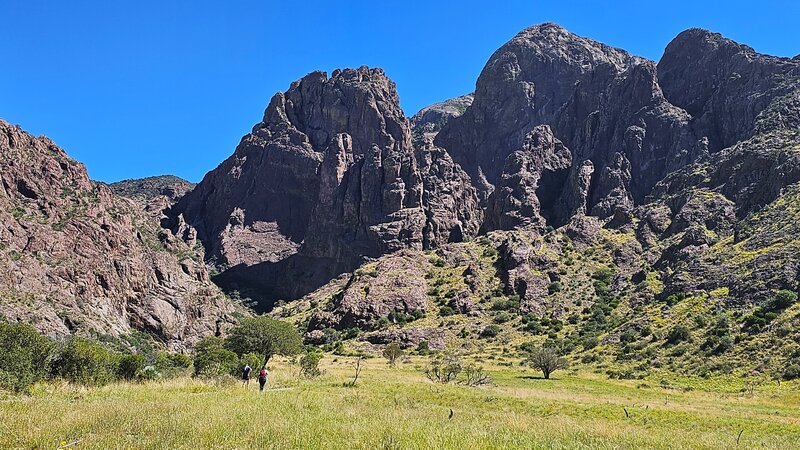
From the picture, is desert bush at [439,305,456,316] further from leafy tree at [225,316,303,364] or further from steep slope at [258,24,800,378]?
leafy tree at [225,316,303,364]

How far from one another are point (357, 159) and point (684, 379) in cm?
14901

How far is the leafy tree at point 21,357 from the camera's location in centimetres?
2241

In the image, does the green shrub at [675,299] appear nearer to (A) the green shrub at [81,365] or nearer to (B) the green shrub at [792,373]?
(B) the green shrub at [792,373]

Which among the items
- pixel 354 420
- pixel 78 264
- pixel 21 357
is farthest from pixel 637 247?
pixel 21 357

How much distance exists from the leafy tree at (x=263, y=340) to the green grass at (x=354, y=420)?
26.2 meters

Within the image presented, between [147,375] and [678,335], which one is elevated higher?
[678,335]

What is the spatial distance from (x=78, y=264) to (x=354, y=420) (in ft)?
304

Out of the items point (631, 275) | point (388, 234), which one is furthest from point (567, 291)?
point (388, 234)

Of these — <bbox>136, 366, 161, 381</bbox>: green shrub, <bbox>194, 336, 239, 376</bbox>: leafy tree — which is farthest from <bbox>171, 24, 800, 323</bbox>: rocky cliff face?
<bbox>136, 366, 161, 381</bbox>: green shrub

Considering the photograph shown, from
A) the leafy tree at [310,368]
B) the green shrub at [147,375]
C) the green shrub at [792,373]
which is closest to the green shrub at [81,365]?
the green shrub at [147,375]

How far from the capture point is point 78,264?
92812 mm

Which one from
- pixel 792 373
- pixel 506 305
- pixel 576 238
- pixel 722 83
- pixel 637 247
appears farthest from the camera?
pixel 722 83

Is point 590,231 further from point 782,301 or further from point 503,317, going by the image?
point 782,301

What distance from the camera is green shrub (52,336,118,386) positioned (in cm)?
2809
